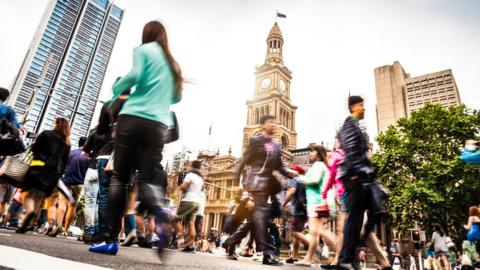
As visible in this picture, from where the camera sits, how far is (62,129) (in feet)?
16.4

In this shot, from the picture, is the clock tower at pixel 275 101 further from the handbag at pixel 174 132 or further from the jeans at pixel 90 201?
the handbag at pixel 174 132

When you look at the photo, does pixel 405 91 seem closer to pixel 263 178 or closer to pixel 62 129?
pixel 263 178

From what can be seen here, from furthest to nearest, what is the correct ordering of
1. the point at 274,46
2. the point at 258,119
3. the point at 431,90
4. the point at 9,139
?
the point at 274,46, the point at 431,90, the point at 258,119, the point at 9,139

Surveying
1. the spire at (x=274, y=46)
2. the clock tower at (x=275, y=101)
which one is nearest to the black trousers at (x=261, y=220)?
the clock tower at (x=275, y=101)

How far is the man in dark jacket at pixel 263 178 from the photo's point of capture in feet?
13.0

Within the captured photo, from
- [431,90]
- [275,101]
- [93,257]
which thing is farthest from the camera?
[431,90]

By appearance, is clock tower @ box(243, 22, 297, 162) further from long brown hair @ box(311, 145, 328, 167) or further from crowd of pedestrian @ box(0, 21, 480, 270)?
crowd of pedestrian @ box(0, 21, 480, 270)

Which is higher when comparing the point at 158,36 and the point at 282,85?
the point at 282,85

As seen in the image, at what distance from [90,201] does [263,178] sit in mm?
3505

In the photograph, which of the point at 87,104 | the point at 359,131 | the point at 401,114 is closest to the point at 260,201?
the point at 359,131

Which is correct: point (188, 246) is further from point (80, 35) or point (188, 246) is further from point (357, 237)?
point (80, 35)

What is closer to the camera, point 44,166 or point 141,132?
point 141,132

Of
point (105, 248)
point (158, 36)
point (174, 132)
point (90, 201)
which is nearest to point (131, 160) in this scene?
point (174, 132)

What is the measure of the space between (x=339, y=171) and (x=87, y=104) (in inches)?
2902
